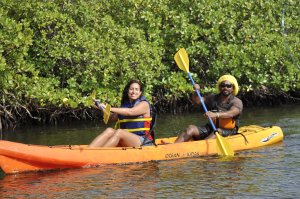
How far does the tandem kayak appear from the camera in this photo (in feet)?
29.3

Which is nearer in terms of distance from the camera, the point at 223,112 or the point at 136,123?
the point at 136,123

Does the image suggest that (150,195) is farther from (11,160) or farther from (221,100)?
(221,100)

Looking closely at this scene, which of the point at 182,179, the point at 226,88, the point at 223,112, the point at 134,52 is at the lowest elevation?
the point at 182,179

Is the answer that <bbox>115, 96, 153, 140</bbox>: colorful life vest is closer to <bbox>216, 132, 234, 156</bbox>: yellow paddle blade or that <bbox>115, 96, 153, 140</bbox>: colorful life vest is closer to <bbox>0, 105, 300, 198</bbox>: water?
<bbox>0, 105, 300, 198</bbox>: water

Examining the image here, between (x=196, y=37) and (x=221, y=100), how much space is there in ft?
21.8

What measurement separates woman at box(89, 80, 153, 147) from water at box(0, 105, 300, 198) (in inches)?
14.5

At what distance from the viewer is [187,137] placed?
10594 mm

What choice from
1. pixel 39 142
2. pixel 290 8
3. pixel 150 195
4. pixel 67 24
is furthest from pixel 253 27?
pixel 150 195

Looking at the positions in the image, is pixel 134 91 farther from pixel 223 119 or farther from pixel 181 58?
pixel 181 58

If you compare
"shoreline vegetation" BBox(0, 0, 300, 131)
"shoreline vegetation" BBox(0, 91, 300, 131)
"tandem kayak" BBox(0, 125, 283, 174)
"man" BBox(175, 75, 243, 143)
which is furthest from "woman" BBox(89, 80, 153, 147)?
"shoreline vegetation" BBox(0, 91, 300, 131)

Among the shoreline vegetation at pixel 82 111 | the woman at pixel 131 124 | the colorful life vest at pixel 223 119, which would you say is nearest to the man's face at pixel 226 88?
the colorful life vest at pixel 223 119

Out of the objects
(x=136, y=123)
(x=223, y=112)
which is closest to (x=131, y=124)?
(x=136, y=123)

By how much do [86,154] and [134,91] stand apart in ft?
3.75

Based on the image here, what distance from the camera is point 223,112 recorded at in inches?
414
